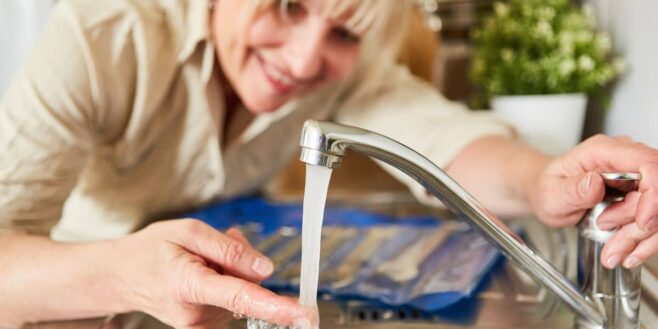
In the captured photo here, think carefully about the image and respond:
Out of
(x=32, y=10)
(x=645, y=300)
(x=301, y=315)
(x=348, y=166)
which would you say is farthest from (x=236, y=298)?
(x=32, y=10)

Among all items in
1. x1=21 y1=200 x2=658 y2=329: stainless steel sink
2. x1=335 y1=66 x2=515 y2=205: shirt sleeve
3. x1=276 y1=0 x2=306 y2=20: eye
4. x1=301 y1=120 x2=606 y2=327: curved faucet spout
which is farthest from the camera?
x1=335 y1=66 x2=515 y2=205: shirt sleeve

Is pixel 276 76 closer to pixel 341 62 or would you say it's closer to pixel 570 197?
pixel 341 62

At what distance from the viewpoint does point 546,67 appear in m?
0.90

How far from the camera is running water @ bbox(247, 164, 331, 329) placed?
426mm

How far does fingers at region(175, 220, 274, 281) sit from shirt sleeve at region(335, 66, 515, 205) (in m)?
0.42

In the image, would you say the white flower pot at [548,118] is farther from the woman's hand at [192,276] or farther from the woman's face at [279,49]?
the woman's hand at [192,276]

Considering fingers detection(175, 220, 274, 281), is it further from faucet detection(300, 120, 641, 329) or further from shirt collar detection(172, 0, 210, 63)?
shirt collar detection(172, 0, 210, 63)

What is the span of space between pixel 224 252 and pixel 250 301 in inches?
2.4

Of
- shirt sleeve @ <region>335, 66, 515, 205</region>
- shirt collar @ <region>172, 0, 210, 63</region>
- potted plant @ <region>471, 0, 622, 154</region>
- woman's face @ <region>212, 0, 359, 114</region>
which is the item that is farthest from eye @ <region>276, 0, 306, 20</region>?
potted plant @ <region>471, 0, 622, 154</region>

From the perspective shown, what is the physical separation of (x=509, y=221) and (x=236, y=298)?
496 millimetres

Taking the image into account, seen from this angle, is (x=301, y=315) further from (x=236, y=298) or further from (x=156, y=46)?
(x=156, y=46)

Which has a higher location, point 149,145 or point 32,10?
point 32,10

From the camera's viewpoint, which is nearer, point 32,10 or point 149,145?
point 149,145

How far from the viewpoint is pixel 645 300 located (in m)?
0.59
